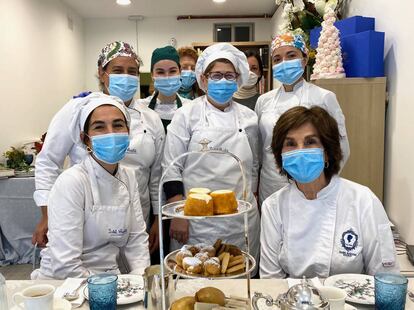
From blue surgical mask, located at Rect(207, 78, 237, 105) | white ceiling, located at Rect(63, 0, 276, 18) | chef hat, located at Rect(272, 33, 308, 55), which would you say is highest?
white ceiling, located at Rect(63, 0, 276, 18)

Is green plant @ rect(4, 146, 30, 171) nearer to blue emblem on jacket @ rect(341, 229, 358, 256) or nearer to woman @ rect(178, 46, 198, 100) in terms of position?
woman @ rect(178, 46, 198, 100)

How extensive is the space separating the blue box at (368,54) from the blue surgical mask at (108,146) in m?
1.53

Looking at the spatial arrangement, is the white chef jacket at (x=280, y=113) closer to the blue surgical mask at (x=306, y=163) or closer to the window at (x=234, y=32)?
the blue surgical mask at (x=306, y=163)

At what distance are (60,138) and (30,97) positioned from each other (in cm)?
318

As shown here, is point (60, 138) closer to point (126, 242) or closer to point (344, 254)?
point (126, 242)

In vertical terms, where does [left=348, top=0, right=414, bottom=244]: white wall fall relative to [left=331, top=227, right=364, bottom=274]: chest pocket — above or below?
above

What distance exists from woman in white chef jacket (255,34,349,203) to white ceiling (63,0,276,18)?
403cm

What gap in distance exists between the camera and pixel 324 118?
1.54 m

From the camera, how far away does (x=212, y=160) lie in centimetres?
203

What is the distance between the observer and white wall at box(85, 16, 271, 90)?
6906 mm

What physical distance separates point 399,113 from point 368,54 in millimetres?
385

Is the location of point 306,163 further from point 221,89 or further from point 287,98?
point 287,98

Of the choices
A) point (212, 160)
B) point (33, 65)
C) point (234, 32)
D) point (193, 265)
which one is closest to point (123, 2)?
point (33, 65)

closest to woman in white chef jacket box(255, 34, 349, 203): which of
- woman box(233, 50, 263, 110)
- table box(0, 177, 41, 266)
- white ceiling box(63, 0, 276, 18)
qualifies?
woman box(233, 50, 263, 110)
